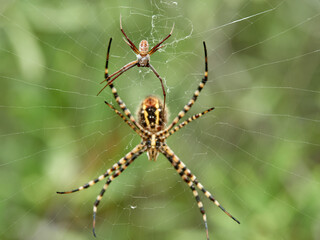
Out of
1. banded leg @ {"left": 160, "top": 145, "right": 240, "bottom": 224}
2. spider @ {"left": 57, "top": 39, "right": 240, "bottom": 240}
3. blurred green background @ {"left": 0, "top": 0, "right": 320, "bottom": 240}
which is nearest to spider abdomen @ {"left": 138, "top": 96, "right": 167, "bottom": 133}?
spider @ {"left": 57, "top": 39, "right": 240, "bottom": 240}

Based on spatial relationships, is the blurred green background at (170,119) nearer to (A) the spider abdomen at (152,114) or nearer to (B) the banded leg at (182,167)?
(B) the banded leg at (182,167)

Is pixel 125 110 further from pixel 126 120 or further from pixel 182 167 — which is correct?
pixel 182 167

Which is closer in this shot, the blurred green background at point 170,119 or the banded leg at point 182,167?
the blurred green background at point 170,119

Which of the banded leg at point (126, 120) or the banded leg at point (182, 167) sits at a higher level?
the banded leg at point (126, 120)

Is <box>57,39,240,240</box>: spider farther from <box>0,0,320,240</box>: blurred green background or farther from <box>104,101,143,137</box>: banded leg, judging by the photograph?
<box>0,0,320,240</box>: blurred green background

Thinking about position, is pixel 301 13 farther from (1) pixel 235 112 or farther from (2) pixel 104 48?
(2) pixel 104 48

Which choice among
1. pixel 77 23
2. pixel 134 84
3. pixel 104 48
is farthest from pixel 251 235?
pixel 77 23

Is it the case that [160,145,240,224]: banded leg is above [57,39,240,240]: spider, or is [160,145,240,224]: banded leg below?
below

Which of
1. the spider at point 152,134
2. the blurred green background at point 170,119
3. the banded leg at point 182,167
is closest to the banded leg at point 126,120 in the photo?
the spider at point 152,134
